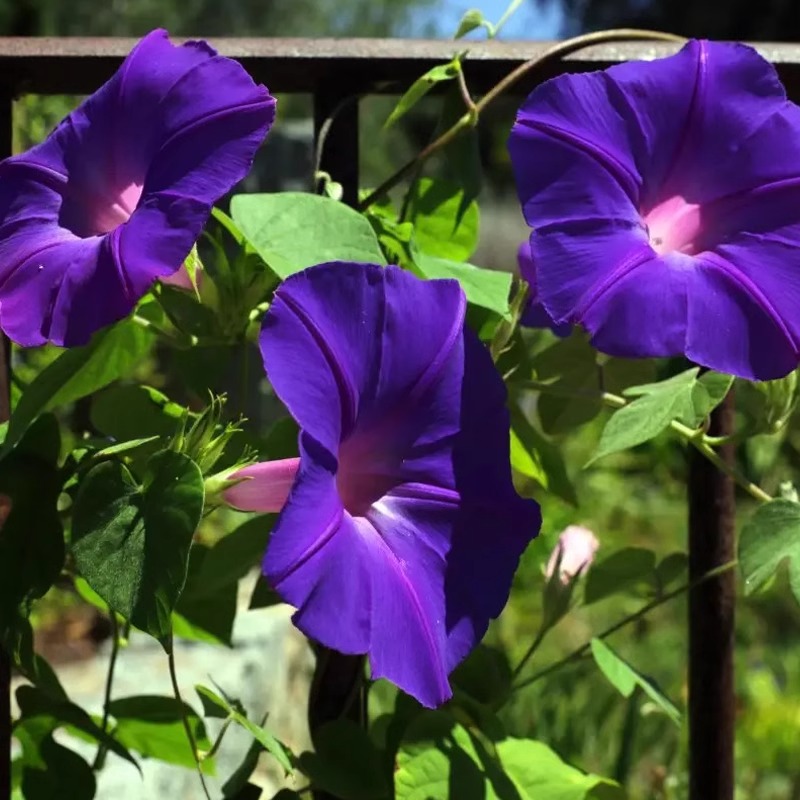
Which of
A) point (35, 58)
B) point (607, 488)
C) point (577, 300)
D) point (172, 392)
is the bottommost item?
point (607, 488)

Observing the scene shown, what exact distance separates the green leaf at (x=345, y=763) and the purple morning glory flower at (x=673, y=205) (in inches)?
14.2

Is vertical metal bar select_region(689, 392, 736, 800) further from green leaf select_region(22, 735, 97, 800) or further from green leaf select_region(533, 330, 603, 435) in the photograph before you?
green leaf select_region(22, 735, 97, 800)

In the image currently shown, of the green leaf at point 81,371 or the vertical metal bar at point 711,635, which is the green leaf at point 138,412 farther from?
the vertical metal bar at point 711,635

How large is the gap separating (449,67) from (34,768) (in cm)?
59

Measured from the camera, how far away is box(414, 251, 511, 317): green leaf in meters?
0.67

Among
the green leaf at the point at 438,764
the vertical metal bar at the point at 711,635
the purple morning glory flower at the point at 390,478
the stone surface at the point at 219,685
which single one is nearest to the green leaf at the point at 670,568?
the vertical metal bar at the point at 711,635

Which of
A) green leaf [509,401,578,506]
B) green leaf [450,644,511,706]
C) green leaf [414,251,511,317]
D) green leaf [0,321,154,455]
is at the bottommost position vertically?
green leaf [450,644,511,706]

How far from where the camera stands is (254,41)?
32.5 inches

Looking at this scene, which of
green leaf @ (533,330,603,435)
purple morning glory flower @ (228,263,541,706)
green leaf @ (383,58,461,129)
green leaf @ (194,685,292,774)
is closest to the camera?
purple morning glory flower @ (228,263,541,706)

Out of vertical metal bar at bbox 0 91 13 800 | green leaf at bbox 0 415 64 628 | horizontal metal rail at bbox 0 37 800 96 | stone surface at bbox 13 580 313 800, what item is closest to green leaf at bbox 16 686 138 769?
vertical metal bar at bbox 0 91 13 800

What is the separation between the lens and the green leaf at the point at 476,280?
2.19ft

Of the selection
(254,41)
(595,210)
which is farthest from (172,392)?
(595,210)

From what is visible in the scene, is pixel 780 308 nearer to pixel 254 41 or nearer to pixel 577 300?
pixel 577 300

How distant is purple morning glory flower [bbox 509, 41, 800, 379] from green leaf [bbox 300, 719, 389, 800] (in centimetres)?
36
